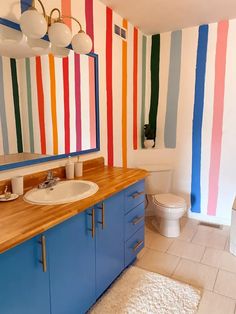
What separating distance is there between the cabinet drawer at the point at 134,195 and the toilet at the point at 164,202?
1.66ft

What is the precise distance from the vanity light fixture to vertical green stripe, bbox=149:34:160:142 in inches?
58.5

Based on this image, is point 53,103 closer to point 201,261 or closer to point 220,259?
point 201,261

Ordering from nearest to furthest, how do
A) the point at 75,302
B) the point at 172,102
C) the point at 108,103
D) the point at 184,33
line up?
1. the point at 75,302
2. the point at 108,103
3. the point at 184,33
4. the point at 172,102

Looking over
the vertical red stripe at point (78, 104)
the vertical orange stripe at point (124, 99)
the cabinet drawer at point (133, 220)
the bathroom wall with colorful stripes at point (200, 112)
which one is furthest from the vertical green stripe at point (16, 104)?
the bathroom wall with colorful stripes at point (200, 112)

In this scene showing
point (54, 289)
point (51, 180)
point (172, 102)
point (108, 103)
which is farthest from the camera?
point (172, 102)

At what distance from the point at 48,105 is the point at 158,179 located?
159 cm

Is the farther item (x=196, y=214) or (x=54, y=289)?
(x=196, y=214)

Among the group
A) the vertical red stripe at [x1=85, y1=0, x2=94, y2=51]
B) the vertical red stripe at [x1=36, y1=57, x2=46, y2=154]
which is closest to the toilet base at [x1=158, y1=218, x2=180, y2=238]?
the vertical red stripe at [x1=36, y1=57, x2=46, y2=154]

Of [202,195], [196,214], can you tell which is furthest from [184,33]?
[196,214]

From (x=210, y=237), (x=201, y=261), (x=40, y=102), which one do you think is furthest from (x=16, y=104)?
(x=210, y=237)

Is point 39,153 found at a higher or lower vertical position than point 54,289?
higher

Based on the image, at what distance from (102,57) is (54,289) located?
193cm

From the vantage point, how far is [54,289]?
1193mm

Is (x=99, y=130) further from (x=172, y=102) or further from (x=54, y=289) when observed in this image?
(x=54, y=289)
